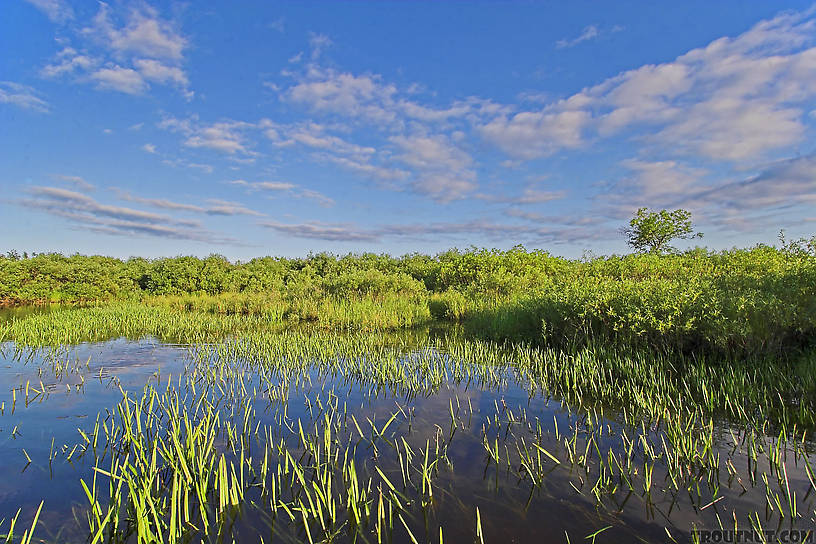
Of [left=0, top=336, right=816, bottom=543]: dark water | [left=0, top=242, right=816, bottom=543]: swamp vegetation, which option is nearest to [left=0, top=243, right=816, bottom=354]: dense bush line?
[left=0, top=242, right=816, bottom=543]: swamp vegetation

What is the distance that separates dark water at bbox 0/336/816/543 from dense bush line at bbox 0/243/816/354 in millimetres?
3781

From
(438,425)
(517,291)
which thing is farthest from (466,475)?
(517,291)

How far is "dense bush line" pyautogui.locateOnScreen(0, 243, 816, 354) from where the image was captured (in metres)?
8.58

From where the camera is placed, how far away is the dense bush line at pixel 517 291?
8.58 m

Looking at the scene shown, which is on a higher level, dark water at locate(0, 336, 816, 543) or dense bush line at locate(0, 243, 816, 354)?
dense bush line at locate(0, 243, 816, 354)

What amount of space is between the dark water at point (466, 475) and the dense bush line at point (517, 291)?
12.4 ft

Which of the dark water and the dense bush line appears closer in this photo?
the dark water

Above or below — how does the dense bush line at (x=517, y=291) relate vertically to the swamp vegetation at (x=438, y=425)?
above

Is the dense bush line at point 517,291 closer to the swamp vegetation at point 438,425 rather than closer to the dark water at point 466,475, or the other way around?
the swamp vegetation at point 438,425

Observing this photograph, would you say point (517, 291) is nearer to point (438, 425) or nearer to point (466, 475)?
point (438, 425)

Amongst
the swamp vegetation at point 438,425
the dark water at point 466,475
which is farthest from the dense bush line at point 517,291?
the dark water at point 466,475

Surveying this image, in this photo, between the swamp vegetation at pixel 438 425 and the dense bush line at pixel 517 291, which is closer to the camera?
the swamp vegetation at pixel 438 425

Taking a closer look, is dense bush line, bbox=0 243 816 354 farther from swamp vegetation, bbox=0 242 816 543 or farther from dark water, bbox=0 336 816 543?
dark water, bbox=0 336 816 543

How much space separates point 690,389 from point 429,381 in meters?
4.59
